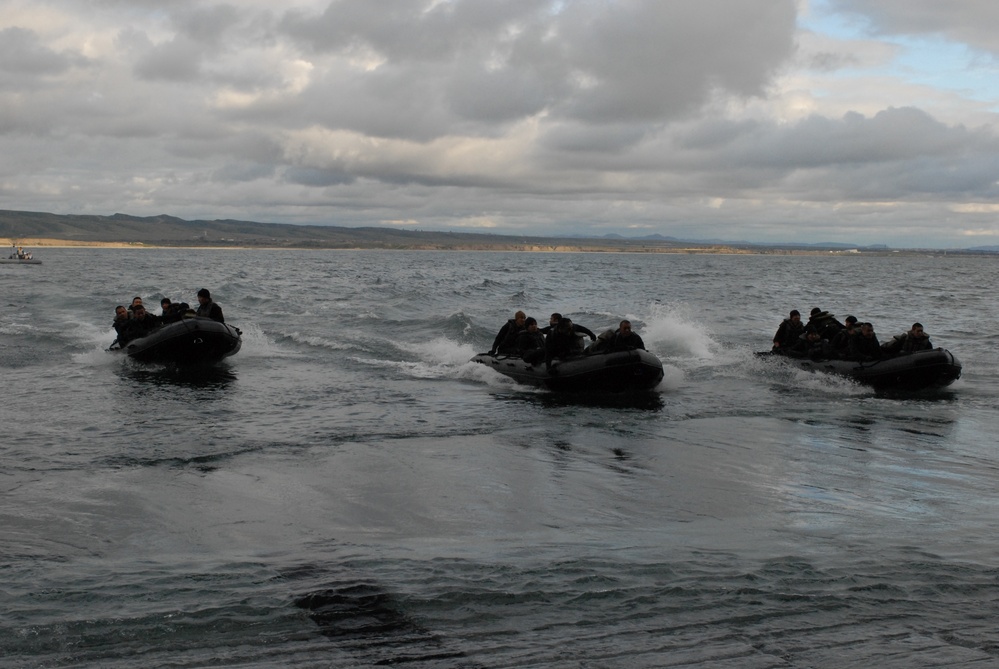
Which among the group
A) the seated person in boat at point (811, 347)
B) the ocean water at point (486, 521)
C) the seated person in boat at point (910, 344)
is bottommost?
the ocean water at point (486, 521)

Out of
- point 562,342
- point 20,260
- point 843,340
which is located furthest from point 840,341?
point 20,260

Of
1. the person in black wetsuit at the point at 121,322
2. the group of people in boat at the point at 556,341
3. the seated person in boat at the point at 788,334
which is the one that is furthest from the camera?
the seated person in boat at the point at 788,334

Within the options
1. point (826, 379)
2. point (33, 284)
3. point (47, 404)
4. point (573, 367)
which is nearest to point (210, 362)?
point (47, 404)

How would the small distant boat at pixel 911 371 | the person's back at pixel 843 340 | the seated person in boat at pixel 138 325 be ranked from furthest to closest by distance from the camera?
the seated person in boat at pixel 138 325
the person's back at pixel 843 340
the small distant boat at pixel 911 371

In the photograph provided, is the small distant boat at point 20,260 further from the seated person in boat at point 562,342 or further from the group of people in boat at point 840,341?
the group of people in boat at point 840,341

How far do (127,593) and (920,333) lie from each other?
16887mm

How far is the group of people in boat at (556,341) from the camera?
17469 millimetres

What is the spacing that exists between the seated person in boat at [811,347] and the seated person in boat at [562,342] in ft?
17.4

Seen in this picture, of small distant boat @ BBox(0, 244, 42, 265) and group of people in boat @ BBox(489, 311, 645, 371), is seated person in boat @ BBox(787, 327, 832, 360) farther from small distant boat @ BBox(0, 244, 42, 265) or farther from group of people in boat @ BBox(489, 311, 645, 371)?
small distant boat @ BBox(0, 244, 42, 265)

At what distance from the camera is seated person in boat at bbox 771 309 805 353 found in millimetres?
21078

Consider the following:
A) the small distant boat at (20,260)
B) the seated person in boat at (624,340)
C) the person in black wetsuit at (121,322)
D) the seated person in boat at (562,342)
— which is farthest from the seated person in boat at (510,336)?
the small distant boat at (20,260)

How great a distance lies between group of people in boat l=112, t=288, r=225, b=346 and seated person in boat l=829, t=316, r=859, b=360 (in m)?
13.4

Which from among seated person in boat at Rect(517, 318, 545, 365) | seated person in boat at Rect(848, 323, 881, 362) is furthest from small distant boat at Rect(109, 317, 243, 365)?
seated person in boat at Rect(848, 323, 881, 362)

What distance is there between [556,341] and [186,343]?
25.9 ft
